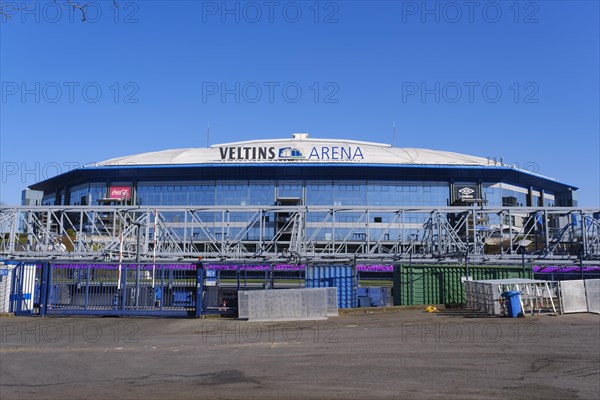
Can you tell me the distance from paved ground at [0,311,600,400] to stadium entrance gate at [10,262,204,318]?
10.3 ft

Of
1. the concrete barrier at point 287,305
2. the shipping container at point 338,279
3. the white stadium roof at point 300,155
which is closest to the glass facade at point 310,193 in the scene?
the white stadium roof at point 300,155

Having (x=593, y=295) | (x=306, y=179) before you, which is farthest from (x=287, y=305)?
(x=306, y=179)

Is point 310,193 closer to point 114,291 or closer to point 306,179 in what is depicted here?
point 306,179

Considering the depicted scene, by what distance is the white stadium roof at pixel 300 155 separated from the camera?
7150 cm

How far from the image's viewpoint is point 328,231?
6638 centimetres

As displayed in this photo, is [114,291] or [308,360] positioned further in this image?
[114,291]

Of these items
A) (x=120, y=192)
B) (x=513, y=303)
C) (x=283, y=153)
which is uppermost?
(x=283, y=153)

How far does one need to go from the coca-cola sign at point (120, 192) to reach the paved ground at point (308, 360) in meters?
53.6

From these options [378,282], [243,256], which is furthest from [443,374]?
[378,282]

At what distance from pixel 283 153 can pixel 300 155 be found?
2190mm

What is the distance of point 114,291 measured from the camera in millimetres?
24234

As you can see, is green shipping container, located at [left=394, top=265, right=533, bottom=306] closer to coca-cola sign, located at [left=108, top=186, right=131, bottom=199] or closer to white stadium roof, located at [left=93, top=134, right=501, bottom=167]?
white stadium roof, located at [left=93, top=134, right=501, bottom=167]

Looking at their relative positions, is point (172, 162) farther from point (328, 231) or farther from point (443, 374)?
point (443, 374)

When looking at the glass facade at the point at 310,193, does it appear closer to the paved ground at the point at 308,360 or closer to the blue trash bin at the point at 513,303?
the blue trash bin at the point at 513,303
